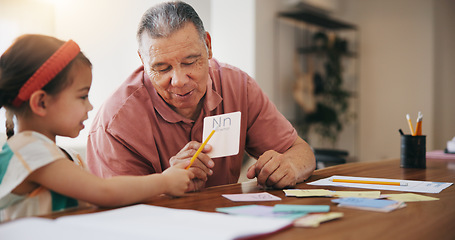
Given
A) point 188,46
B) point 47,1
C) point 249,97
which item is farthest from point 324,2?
point 188,46

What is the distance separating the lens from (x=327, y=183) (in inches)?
49.2

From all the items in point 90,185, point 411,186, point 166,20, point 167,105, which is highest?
point 166,20

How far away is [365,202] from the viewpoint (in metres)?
0.90

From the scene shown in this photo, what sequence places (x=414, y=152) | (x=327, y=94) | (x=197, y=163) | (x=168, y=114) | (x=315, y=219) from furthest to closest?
1. (x=327, y=94)
2. (x=414, y=152)
3. (x=168, y=114)
4. (x=197, y=163)
5. (x=315, y=219)

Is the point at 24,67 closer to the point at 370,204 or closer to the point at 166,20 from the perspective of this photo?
the point at 166,20

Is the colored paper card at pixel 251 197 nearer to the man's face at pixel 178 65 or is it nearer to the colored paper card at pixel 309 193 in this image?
the colored paper card at pixel 309 193

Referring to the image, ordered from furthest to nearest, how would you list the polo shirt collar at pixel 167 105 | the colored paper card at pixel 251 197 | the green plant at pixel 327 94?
1. the green plant at pixel 327 94
2. the polo shirt collar at pixel 167 105
3. the colored paper card at pixel 251 197

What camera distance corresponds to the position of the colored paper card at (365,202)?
2.89 feet

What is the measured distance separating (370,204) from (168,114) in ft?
2.58

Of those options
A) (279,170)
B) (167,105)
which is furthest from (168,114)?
(279,170)

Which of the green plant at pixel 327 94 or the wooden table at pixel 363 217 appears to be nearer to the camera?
the wooden table at pixel 363 217

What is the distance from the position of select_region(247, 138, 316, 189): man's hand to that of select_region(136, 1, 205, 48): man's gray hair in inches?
19.1

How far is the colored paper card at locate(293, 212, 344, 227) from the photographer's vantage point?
72cm

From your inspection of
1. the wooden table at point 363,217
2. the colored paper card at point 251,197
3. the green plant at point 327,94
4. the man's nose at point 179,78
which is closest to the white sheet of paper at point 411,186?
the wooden table at point 363,217
